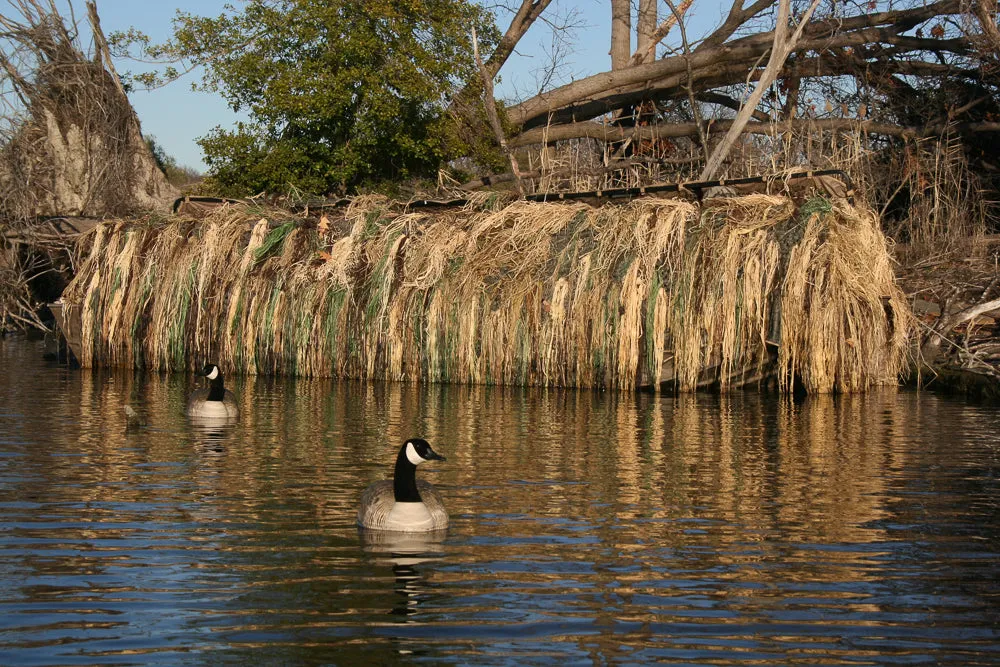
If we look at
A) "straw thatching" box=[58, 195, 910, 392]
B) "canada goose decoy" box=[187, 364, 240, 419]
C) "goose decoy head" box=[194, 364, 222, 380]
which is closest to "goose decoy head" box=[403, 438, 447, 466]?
"canada goose decoy" box=[187, 364, 240, 419]

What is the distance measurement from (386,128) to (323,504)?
19.1 metres

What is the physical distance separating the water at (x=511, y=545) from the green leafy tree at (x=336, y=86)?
533 inches

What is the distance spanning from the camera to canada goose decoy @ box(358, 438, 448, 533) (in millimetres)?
9219

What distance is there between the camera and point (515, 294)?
19844 millimetres

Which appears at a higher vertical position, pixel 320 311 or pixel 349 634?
pixel 320 311

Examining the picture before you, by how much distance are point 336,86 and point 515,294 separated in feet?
32.5

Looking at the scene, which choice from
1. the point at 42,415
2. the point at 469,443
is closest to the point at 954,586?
the point at 469,443

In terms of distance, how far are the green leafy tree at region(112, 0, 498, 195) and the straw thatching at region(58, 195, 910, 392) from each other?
6044mm

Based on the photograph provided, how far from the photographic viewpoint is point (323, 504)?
10398 millimetres

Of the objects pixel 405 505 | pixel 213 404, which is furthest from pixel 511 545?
pixel 213 404

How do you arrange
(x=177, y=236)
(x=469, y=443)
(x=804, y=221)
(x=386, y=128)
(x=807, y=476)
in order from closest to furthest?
1. (x=807, y=476)
2. (x=469, y=443)
3. (x=804, y=221)
4. (x=177, y=236)
5. (x=386, y=128)

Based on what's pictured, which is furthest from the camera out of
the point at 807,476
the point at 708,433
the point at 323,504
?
the point at 708,433

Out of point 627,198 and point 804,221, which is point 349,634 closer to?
point 804,221

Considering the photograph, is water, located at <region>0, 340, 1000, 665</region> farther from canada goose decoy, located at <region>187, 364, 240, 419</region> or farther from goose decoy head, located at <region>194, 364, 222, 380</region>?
goose decoy head, located at <region>194, 364, 222, 380</region>
